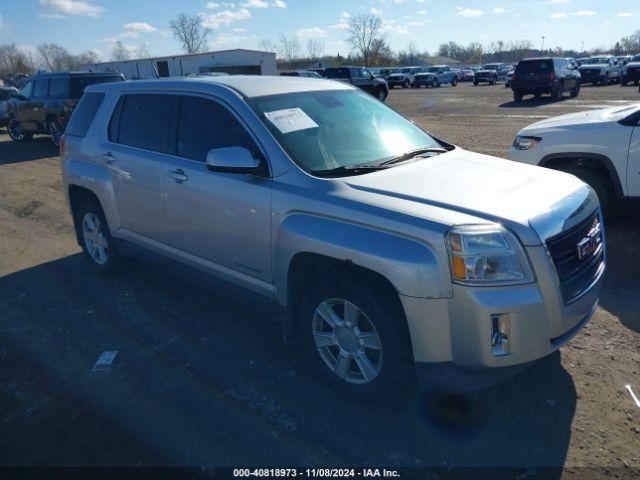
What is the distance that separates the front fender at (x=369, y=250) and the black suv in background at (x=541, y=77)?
23537 millimetres

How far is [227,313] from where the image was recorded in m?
4.56

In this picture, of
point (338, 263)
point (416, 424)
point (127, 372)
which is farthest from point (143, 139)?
point (416, 424)

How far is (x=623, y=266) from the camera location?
16.9ft

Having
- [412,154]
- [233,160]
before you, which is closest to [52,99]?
[233,160]

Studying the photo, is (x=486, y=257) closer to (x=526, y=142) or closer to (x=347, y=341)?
(x=347, y=341)

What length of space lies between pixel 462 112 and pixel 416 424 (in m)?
19.9

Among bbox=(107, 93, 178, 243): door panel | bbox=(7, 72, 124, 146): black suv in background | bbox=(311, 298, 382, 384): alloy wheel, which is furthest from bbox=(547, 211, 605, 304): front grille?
bbox=(7, 72, 124, 146): black suv in background

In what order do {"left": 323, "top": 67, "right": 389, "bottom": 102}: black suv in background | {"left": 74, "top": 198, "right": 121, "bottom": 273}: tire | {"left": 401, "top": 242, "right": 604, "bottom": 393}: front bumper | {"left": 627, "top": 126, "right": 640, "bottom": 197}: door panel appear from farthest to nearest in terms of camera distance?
{"left": 323, "top": 67, "right": 389, "bottom": 102}: black suv in background
{"left": 627, "top": 126, "right": 640, "bottom": 197}: door panel
{"left": 74, "top": 198, "right": 121, "bottom": 273}: tire
{"left": 401, "top": 242, "right": 604, "bottom": 393}: front bumper

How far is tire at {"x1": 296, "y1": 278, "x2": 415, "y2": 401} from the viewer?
9.60ft

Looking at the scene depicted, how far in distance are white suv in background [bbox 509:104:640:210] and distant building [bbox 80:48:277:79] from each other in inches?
1375

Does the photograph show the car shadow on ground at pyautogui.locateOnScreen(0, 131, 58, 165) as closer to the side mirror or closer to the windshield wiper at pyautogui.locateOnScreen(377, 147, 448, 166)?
the side mirror

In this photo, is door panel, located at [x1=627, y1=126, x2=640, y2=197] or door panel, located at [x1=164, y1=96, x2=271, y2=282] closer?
door panel, located at [x1=164, y1=96, x2=271, y2=282]

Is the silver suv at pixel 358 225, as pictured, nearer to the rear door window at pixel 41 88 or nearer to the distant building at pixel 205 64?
the rear door window at pixel 41 88

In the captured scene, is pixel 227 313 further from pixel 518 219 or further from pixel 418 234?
pixel 518 219
